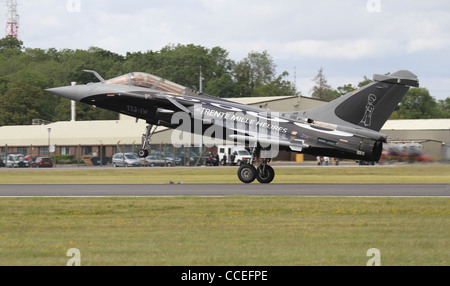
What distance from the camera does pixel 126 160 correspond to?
69812mm

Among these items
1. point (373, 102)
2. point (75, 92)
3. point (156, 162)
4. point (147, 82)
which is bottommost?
point (156, 162)

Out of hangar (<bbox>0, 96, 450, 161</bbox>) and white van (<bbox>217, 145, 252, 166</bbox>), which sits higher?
hangar (<bbox>0, 96, 450, 161</bbox>)

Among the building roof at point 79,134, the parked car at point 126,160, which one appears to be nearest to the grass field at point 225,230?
the parked car at point 126,160

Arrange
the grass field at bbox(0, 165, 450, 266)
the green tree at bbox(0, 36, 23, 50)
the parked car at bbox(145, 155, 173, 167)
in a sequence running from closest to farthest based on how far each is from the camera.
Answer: the grass field at bbox(0, 165, 450, 266), the parked car at bbox(145, 155, 173, 167), the green tree at bbox(0, 36, 23, 50)

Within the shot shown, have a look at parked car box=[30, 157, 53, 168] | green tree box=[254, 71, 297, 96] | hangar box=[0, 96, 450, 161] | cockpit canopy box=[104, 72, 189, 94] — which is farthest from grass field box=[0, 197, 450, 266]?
green tree box=[254, 71, 297, 96]

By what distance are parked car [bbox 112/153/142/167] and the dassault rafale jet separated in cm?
3960

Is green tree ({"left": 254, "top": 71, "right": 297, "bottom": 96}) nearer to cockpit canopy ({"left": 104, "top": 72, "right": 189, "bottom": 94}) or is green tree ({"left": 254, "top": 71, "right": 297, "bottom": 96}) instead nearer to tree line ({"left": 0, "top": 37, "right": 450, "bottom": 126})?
tree line ({"left": 0, "top": 37, "right": 450, "bottom": 126})

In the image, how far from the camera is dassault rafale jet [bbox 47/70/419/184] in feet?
89.5

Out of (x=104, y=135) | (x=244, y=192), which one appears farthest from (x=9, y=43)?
(x=244, y=192)

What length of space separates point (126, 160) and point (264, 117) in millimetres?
43157

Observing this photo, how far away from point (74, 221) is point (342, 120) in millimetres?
15414

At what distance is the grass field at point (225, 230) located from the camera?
1059 centimetres

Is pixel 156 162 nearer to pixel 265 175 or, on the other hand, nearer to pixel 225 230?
pixel 265 175

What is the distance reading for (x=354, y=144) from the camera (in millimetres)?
27141
